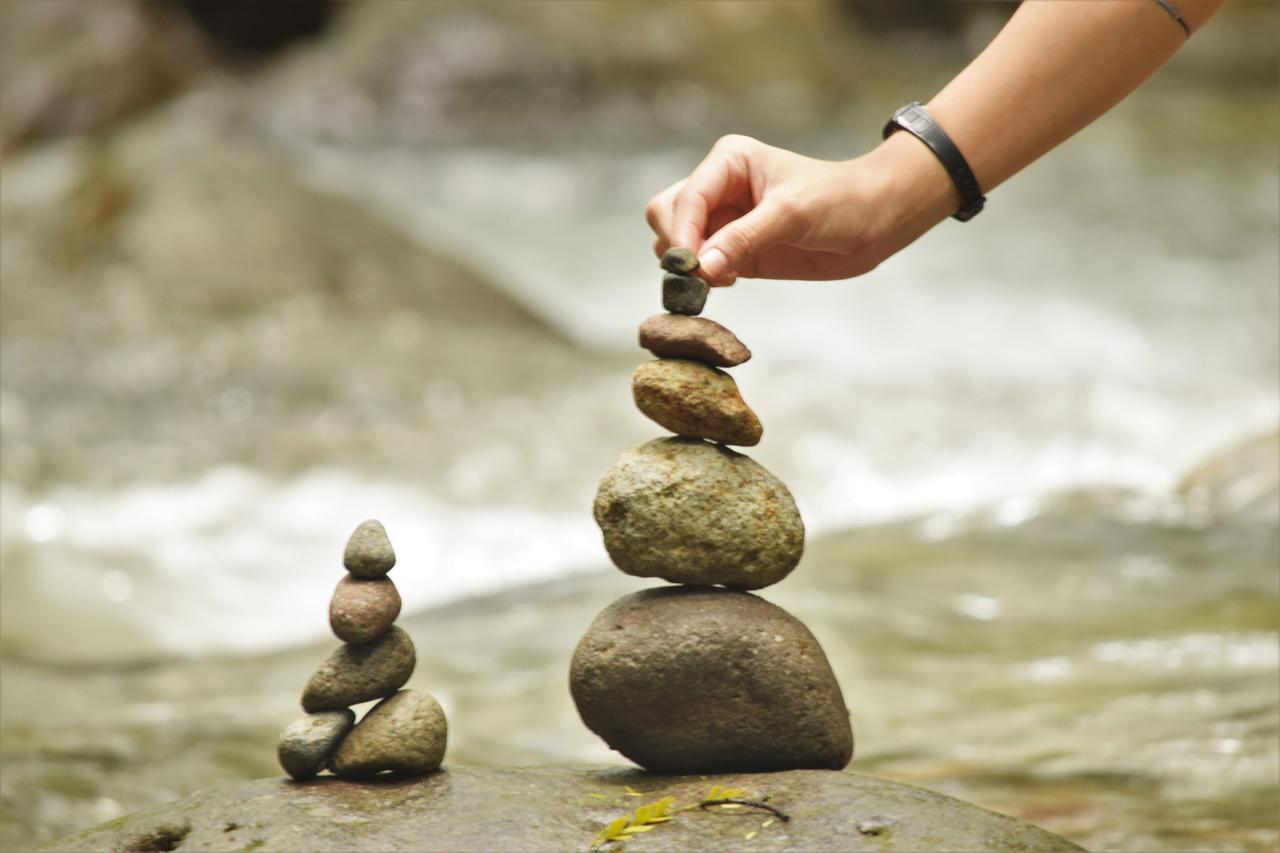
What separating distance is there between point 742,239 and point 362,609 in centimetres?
106

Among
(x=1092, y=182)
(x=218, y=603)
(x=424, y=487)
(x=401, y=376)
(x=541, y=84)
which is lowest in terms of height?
(x=218, y=603)

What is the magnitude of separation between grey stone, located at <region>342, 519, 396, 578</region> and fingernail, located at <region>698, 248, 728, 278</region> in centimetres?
84

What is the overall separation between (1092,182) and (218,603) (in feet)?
35.7

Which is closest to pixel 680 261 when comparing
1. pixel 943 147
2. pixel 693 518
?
pixel 693 518

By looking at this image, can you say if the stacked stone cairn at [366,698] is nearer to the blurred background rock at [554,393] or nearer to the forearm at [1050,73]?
the blurred background rock at [554,393]

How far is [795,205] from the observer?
8.65ft

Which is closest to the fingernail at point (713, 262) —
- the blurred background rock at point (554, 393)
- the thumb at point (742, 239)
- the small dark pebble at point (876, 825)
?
the thumb at point (742, 239)

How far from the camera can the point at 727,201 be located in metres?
2.84

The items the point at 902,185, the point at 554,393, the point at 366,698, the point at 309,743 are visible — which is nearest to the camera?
the point at 309,743

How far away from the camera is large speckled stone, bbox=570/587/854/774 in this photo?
261 cm

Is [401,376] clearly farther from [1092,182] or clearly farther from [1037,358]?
[1092,182]

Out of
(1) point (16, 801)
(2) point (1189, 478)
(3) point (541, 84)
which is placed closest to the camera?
(1) point (16, 801)

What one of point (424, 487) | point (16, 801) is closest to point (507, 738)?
point (16, 801)

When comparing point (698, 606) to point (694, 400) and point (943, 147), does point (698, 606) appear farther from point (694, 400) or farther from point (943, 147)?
point (943, 147)
